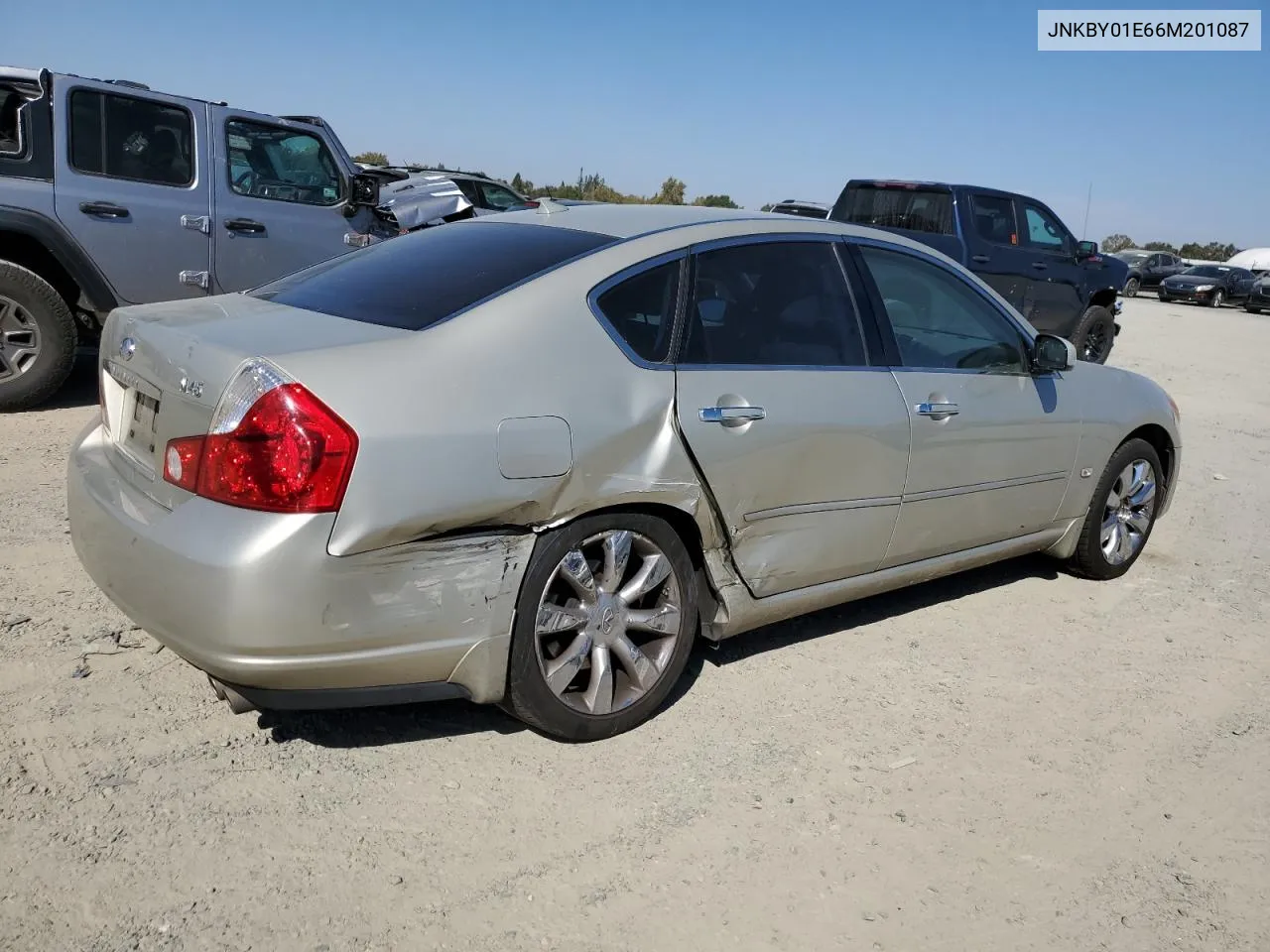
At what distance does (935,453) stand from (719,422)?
1100mm

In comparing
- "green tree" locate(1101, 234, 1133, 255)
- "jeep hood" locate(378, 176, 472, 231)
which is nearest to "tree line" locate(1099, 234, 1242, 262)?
"green tree" locate(1101, 234, 1133, 255)

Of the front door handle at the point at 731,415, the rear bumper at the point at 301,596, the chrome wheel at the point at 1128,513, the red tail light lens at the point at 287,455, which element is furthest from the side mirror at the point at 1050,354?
the red tail light lens at the point at 287,455

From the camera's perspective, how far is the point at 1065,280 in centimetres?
1288

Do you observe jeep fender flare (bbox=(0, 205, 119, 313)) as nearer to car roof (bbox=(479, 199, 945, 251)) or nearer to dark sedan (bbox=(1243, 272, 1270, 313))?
car roof (bbox=(479, 199, 945, 251))

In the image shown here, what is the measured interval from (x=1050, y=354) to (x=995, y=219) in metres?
8.59

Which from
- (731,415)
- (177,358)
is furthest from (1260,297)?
(177,358)

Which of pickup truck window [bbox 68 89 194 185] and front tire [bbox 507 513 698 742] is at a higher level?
pickup truck window [bbox 68 89 194 185]

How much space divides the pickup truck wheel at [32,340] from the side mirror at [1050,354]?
17.9 feet

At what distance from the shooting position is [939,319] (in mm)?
4516

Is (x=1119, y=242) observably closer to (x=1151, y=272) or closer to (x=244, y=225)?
(x=1151, y=272)

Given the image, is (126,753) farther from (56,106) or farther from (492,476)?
(56,106)

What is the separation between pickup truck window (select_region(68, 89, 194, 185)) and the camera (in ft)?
22.4

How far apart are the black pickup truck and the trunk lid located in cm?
982

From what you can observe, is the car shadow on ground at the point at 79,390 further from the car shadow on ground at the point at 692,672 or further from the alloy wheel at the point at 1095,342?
the alloy wheel at the point at 1095,342
